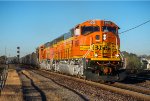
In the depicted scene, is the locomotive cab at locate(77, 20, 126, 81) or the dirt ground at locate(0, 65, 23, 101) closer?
the dirt ground at locate(0, 65, 23, 101)

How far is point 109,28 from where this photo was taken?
803 inches

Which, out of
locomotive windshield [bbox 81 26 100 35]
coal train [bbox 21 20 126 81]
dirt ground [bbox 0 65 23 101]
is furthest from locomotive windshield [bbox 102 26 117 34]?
dirt ground [bbox 0 65 23 101]

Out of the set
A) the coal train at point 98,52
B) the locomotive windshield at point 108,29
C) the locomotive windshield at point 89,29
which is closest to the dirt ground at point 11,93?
the coal train at point 98,52

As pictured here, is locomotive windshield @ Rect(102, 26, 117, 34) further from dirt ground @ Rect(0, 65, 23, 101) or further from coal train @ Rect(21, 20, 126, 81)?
dirt ground @ Rect(0, 65, 23, 101)

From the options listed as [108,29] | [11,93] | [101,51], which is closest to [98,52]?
[101,51]

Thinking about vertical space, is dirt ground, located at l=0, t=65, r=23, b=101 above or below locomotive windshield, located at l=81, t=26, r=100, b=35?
below

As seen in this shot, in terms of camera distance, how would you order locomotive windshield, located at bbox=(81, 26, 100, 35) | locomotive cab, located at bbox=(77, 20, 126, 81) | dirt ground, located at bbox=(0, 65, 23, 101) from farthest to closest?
locomotive windshield, located at bbox=(81, 26, 100, 35), locomotive cab, located at bbox=(77, 20, 126, 81), dirt ground, located at bbox=(0, 65, 23, 101)

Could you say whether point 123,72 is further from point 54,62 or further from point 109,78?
point 54,62

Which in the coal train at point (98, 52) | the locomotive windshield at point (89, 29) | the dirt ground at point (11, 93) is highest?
the locomotive windshield at point (89, 29)

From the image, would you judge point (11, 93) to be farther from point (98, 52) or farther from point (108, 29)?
point (108, 29)

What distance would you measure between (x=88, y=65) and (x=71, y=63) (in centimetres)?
501

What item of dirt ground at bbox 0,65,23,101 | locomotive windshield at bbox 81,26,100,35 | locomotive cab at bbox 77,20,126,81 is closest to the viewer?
dirt ground at bbox 0,65,23,101

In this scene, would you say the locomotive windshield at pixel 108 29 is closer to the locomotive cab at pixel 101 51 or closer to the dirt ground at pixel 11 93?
the locomotive cab at pixel 101 51

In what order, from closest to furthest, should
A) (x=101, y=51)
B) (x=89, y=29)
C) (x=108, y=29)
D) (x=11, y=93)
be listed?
(x=11, y=93) → (x=101, y=51) → (x=108, y=29) → (x=89, y=29)
